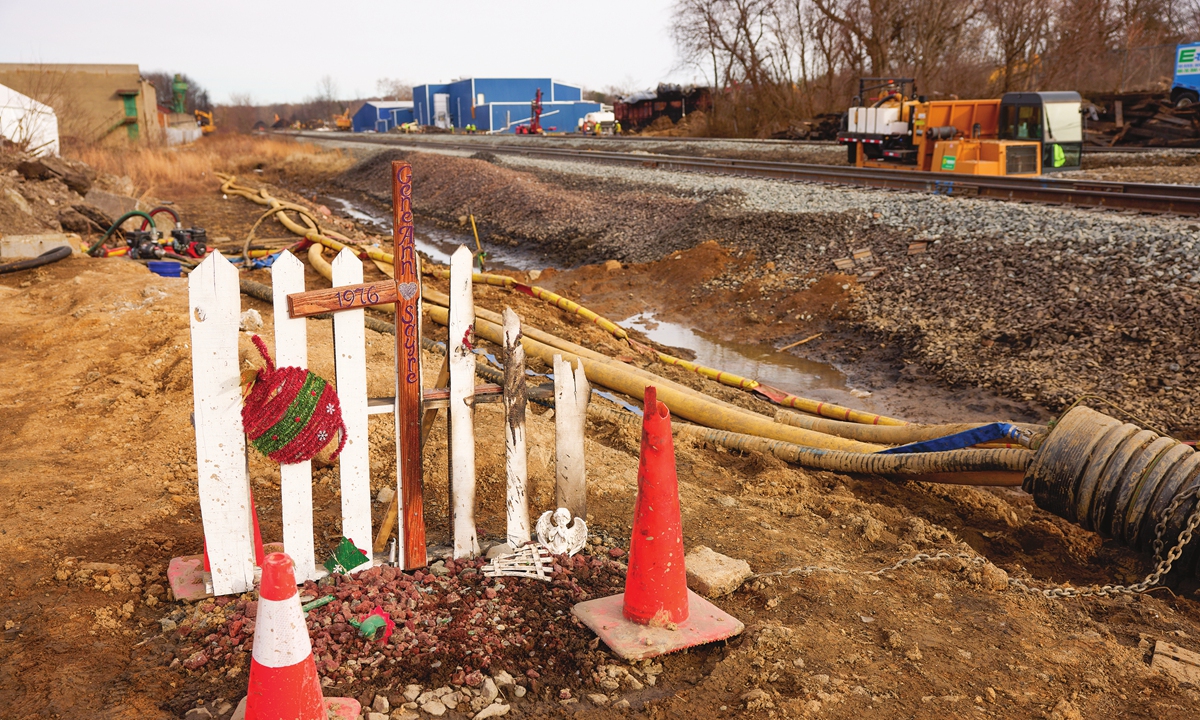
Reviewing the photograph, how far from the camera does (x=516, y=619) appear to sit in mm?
3273

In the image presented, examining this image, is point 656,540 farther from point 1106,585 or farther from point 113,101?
point 113,101

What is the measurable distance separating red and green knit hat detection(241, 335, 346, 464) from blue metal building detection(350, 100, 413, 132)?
89009 millimetres

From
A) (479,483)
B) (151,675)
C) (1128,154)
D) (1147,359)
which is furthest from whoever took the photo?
(1128,154)

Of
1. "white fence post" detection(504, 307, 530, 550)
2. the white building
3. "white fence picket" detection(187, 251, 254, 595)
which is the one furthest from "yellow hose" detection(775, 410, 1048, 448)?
the white building

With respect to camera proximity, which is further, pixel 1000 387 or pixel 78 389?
pixel 1000 387

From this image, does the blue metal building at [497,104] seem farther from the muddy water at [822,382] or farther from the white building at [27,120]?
the muddy water at [822,382]

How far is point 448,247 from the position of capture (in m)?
20.2

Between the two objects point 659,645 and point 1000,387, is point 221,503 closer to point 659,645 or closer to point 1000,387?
point 659,645

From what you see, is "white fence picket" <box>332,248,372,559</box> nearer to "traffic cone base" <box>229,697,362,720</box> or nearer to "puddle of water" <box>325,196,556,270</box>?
"traffic cone base" <box>229,697,362,720</box>

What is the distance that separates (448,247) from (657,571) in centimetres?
1777

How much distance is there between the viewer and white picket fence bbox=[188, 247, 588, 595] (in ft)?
10.3

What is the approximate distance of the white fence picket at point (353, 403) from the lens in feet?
10.7

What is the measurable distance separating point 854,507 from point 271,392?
336 centimetres

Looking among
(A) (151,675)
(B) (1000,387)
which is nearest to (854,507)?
(A) (151,675)
